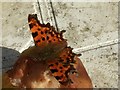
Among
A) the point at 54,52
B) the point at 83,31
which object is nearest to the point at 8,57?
the point at 83,31

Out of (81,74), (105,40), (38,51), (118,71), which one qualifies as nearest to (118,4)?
(105,40)

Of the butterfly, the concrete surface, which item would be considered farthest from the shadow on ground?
the butterfly

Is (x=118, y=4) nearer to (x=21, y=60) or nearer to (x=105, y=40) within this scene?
(x=105, y=40)

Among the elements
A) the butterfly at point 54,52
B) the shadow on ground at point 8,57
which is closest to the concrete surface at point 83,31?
the shadow on ground at point 8,57

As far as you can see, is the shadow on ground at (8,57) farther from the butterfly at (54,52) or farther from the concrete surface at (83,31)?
the butterfly at (54,52)

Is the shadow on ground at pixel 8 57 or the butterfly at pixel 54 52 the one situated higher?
the butterfly at pixel 54 52

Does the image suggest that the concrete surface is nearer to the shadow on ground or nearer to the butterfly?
the shadow on ground

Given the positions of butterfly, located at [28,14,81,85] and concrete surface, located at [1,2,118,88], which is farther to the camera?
concrete surface, located at [1,2,118,88]
